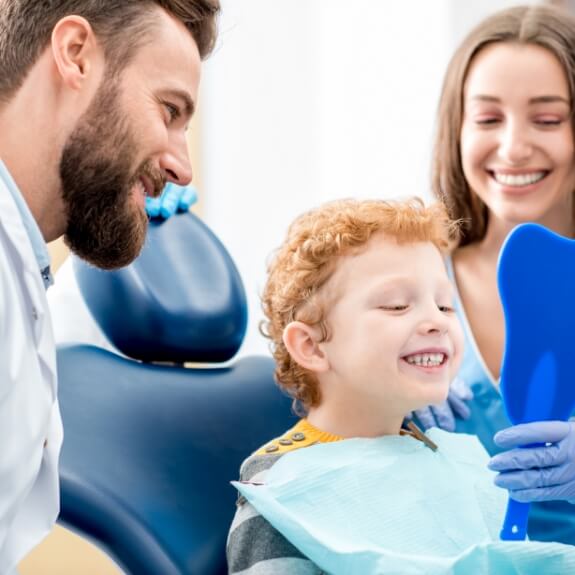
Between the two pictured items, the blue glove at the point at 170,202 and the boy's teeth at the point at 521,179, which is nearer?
the blue glove at the point at 170,202

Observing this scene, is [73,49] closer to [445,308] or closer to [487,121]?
[445,308]

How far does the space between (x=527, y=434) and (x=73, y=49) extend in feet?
2.41

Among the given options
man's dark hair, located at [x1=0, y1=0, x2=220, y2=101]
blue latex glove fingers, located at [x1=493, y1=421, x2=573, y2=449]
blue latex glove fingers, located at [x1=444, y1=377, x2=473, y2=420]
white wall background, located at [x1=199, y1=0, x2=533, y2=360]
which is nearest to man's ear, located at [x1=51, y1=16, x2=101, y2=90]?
man's dark hair, located at [x1=0, y1=0, x2=220, y2=101]

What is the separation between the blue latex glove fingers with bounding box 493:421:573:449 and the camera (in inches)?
49.6

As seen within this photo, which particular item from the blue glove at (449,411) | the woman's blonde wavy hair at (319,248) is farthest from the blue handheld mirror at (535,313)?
the blue glove at (449,411)

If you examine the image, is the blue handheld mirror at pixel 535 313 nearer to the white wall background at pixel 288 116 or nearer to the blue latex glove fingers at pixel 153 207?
the blue latex glove fingers at pixel 153 207

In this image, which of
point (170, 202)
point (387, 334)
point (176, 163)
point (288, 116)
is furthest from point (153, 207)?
point (288, 116)

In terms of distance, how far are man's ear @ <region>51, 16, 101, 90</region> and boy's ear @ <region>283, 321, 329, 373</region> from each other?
41cm

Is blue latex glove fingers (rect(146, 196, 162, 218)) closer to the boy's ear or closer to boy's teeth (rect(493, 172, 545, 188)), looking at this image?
the boy's ear

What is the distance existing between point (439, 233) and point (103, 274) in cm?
50

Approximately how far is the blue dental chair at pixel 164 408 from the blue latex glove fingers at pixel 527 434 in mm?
395

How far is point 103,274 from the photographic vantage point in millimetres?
1515

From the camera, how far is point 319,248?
1322 millimetres

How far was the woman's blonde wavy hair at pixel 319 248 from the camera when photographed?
132 centimetres
